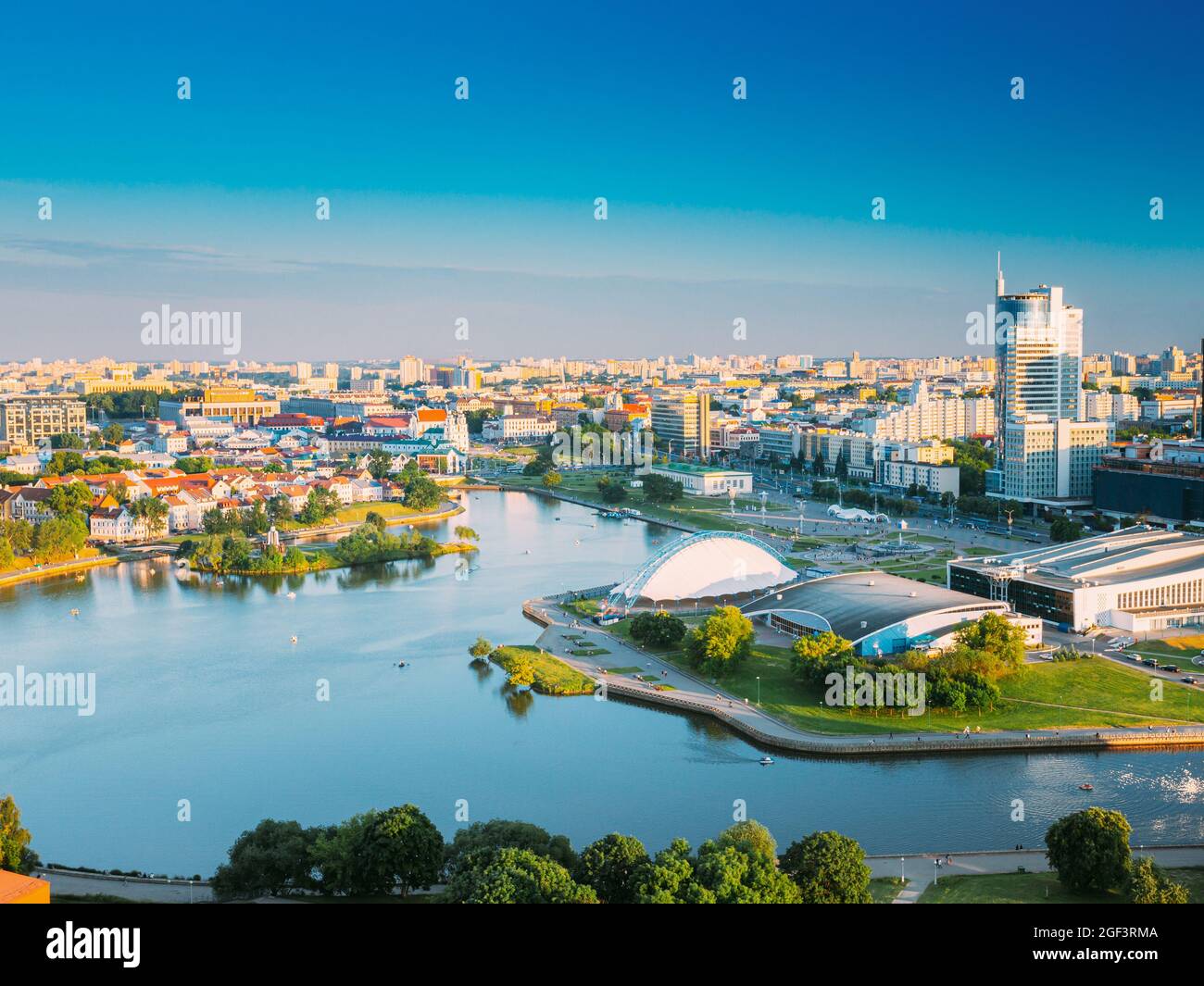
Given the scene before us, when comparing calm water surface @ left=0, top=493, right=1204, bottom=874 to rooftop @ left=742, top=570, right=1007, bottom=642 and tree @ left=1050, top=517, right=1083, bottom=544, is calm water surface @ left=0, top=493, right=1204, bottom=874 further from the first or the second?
tree @ left=1050, top=517, right=1083, bottom=544

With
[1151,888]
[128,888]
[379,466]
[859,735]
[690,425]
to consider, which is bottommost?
[128,888]

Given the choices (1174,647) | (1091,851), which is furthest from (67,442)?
(1091,851)

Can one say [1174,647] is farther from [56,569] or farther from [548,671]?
[56,569]

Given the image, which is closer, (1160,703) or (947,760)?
(947,760)

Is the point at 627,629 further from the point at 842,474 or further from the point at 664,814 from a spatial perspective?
the point at 842,474

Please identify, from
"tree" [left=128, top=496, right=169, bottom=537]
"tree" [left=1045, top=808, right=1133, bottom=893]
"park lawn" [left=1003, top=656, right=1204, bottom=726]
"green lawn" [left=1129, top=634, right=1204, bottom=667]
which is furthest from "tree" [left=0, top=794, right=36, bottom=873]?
"tree" [left=128, top=496, right=169, bottom=537]

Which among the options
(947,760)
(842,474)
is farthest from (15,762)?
(842,474)
